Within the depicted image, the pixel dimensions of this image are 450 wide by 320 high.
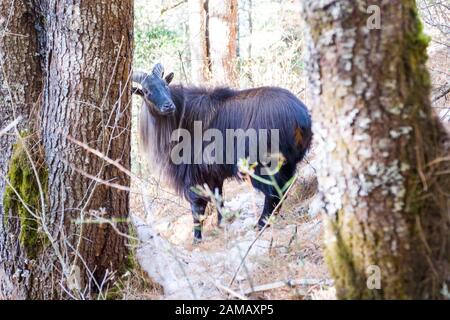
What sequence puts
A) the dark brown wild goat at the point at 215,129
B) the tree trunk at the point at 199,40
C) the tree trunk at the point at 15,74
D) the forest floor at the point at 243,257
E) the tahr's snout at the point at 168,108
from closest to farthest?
the forest floor at the point at 243,257 → the tree trunk at the point at 15,74 → the dark brown wild goat at the point at 215,129 → the tahr's snout at the point at 168,108 → the tree trunk at the point at 199,40

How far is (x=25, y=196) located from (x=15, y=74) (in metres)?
1.05

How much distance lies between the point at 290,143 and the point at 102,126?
2.74 metres

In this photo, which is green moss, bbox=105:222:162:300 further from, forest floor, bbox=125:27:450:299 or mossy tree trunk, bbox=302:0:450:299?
mossy tree trunk, bbox=302:0:450:299

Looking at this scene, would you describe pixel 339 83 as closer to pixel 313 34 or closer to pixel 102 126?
pixel 313 34

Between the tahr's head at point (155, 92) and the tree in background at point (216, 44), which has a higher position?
the tree in background at point (216, 44)

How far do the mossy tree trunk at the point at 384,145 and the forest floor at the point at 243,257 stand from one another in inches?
29.7

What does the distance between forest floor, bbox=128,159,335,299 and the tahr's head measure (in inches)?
54.6

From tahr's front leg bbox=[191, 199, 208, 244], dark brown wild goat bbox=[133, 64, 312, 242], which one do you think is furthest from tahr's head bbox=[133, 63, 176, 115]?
tahr's front leg bbox=[191, 199, 208, 244]

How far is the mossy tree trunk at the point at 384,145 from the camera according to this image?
258 cm

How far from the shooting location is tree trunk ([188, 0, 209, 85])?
1142 cm

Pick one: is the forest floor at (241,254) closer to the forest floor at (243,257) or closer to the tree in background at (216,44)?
the forest floor at (243,257)

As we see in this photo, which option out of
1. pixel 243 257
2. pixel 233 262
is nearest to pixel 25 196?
pixel 233 262

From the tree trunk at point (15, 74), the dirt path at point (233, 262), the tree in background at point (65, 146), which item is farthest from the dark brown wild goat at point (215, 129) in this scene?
the tree trunk at point (15, 74)
